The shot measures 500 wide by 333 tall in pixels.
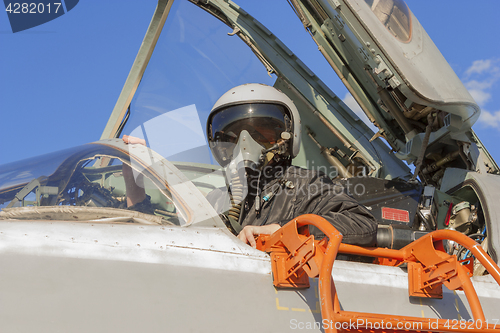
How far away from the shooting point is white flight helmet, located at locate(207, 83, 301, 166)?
261cm

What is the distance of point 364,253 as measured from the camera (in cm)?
148

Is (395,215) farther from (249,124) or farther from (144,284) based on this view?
(144,284)

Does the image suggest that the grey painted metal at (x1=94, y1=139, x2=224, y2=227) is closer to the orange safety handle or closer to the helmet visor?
the orange safety handle

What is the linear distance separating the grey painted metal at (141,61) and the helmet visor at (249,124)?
22.8 inches

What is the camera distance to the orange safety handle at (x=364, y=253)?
1061 mm

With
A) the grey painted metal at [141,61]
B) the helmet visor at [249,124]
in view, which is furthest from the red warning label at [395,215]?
the grey painted metal at [141,61]

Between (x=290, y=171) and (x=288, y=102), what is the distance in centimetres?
63

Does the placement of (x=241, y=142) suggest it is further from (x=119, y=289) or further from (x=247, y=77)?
(x=119, y=289)

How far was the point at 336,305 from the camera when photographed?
3.59 ft

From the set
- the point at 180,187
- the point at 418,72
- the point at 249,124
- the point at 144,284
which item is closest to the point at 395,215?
the point at 418,72

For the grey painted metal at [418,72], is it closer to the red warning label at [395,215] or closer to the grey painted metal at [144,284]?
the red warning label at [395,215]

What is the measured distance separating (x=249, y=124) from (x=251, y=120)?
0.10 ft

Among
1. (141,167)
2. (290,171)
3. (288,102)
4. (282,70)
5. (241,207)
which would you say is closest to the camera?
(141,167)

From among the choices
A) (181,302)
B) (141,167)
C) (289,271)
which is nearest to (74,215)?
(141,167)
